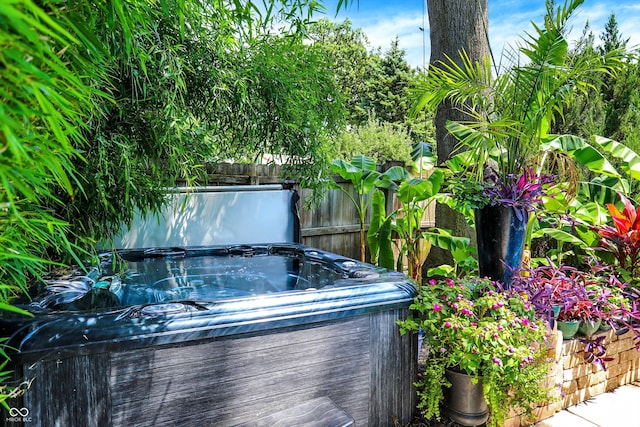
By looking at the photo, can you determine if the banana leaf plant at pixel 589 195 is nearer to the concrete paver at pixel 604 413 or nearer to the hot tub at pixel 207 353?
the concrete paver at pixel 604 413

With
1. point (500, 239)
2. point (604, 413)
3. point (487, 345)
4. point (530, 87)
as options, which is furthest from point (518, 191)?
point (604, 413)

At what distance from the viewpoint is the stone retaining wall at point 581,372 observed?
2275 mm

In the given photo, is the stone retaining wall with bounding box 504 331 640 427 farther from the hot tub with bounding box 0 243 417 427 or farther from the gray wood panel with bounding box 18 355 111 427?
the gray wood panel with bounding box 18 355 111 427

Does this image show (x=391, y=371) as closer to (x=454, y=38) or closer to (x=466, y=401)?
(x=466, y=401)

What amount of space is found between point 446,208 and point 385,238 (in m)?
0.71

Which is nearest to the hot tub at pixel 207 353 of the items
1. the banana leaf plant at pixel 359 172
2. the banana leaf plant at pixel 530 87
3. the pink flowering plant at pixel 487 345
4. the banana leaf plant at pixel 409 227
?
the pink flowering plant at pixel 487 345

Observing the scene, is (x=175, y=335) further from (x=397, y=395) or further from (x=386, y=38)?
(x=386, y=38)

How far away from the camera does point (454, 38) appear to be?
11.8 ft

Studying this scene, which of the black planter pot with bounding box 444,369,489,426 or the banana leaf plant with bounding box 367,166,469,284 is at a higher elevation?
the banana leaf plant with bounding box 367,166,469,284

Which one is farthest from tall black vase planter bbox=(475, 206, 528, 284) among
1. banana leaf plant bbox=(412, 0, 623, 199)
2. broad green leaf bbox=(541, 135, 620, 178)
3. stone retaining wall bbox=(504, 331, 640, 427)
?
broad green leaf bbox=(541, 135, 620, 178)

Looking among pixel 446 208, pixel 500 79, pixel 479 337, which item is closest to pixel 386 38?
pixel 446 208

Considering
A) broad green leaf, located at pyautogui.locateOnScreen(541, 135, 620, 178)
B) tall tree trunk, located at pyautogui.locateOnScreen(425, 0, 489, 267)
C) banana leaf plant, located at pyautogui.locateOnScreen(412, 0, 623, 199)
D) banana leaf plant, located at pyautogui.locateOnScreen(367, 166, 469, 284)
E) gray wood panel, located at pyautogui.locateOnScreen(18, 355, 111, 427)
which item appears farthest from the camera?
tall tree trunk, located at pyautogui.locateOnScreen(425, 0, 489, 267)

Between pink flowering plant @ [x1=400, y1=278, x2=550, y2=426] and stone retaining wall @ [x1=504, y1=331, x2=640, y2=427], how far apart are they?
176mm

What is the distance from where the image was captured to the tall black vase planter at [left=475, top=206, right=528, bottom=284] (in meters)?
2.29
